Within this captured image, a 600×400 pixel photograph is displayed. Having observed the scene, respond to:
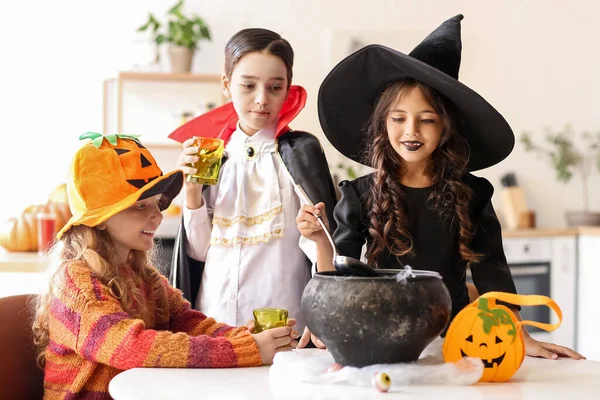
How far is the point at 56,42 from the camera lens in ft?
15.7

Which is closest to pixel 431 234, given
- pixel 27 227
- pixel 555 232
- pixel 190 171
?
pixel 190 171

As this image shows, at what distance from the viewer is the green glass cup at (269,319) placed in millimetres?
1462

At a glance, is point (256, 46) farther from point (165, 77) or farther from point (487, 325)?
point (165, 77)

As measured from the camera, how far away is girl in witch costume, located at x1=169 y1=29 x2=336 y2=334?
2.00 meters

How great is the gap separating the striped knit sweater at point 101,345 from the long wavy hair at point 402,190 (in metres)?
0.37

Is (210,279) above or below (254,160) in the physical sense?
below

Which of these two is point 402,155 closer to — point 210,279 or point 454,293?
point 454,293

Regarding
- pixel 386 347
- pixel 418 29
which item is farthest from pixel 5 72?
pixel 386 347

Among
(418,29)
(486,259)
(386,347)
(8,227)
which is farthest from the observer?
(418,29)

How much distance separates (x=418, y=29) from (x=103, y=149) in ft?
12.7

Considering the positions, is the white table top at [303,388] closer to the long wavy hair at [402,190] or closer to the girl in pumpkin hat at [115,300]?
the girl in pumpkin hat at [115,300]

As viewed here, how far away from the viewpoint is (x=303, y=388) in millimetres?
1119

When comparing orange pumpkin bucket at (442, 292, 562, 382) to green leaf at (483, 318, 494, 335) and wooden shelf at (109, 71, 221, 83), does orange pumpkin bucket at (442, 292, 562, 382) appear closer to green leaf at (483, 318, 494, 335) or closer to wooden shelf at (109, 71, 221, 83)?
green leaf at (483, 318, 494, 335)

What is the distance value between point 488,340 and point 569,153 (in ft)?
14.6
